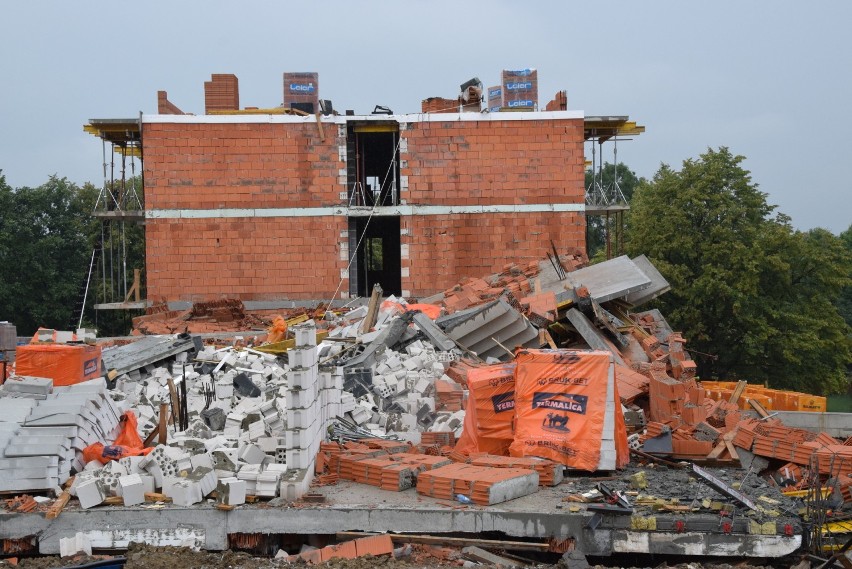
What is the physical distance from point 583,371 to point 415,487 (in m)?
2.68

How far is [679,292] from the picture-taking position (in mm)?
30766

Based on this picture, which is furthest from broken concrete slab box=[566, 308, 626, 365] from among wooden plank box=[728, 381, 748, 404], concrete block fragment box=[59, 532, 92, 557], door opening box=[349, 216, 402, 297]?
door opening box=[349, 216, 402, 297]

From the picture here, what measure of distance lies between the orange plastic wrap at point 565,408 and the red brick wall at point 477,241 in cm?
1476

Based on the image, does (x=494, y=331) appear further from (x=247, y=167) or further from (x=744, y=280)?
(x=744, y=280)

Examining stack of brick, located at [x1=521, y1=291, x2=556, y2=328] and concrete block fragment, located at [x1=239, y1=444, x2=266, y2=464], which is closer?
concrete block fragment, located at [x1=239, y1=444, x2=266, y2=464]

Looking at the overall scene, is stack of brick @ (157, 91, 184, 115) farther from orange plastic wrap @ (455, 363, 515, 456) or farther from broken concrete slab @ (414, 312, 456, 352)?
orange plastic wrap @ (455, 363, 515, 456)

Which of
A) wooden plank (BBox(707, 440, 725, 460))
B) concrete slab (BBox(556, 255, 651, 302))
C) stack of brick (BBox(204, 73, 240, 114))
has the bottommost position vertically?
wooden plank (BBox(707, 440, 725, 460))

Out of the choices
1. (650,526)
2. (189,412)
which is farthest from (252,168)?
(650,526)

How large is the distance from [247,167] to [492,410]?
54.3 ft

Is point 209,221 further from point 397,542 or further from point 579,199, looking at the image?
point 397,542

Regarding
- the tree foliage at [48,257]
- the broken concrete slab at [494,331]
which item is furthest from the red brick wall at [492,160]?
the tree foliage at [48,257]

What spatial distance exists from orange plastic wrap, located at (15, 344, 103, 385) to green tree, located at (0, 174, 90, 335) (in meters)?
32.1

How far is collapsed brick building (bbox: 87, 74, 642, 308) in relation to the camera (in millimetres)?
26406

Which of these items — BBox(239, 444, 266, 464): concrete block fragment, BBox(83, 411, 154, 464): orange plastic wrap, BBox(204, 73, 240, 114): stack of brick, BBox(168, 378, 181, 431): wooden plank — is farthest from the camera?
BBox(204, 73, 240, 114): stack of brick
